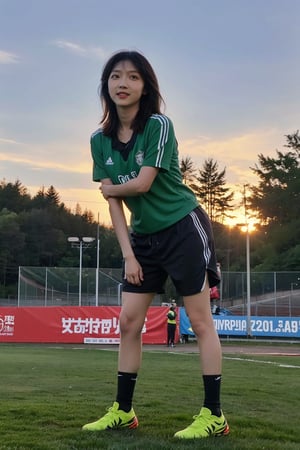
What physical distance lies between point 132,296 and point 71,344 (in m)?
23.3

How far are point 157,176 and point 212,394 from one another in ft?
4.37

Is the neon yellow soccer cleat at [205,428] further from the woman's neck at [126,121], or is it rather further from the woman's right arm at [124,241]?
the woman's neck at [126,121]

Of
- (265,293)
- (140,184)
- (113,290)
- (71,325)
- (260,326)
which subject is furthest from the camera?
(113,290)

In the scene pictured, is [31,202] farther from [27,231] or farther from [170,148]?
[170,148]

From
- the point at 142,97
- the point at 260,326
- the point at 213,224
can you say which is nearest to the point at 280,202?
the point at 213,224

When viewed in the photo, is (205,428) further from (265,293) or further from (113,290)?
(113,290)

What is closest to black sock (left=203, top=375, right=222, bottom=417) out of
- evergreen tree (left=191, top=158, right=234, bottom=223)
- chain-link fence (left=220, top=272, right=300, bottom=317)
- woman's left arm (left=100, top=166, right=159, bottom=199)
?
woman's left arm (left=100, top=166, right=159, bottom=199)

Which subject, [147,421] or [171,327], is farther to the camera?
[171,327]

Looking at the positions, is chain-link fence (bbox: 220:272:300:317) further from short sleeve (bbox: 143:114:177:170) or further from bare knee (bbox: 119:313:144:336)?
short sleeve (bbox: 143:114:177:170)

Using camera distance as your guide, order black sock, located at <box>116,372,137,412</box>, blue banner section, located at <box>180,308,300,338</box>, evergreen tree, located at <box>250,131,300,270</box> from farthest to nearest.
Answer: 1. evergreen tree, located at <box>250,131,300,270</box>
2. blue banner section, located at <box>180,308,300,338</box>
3. black sock, located at <box>116,372,137,412</box>

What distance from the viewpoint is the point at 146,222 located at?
3.54 meters

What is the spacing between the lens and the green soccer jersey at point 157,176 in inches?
138

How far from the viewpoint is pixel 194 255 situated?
11.3ft

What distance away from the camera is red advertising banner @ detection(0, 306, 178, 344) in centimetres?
2620
